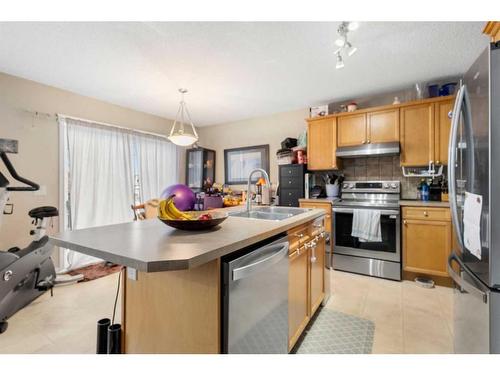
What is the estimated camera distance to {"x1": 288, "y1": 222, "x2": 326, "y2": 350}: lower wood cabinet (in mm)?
1478

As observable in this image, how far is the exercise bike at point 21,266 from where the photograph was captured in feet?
6.31

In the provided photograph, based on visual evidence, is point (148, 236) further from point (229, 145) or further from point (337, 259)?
point (229, 145)

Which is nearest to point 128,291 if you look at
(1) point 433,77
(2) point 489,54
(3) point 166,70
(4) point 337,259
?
(2) point 489,54

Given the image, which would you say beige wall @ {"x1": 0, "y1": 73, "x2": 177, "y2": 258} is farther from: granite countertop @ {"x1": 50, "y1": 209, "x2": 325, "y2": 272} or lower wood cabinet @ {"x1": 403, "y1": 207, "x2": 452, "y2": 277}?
lower wood cabinet @ {"x1": 403, "y1": 207, "x2": 452, "y2": 277}

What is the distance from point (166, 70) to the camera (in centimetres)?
260

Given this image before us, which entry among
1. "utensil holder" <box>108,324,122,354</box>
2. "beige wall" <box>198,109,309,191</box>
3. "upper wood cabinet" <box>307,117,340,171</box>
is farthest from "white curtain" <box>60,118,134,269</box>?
"upper wood cabinet" <box>307,117,340,171</box>

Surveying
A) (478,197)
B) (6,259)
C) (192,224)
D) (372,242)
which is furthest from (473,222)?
(6,259)

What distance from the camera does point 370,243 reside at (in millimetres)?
2885

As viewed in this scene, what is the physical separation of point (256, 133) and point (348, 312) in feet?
10.8

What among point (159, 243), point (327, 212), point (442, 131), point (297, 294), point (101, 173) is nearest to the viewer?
point (159, 243)

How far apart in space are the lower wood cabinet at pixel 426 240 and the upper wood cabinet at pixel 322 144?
45.3 inches

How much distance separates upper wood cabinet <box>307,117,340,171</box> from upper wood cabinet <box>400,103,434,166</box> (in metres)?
0.82

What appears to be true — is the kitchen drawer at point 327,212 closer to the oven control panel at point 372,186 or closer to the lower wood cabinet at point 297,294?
the oven control panel at point 372,186

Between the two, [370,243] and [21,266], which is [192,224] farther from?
[370,243]
